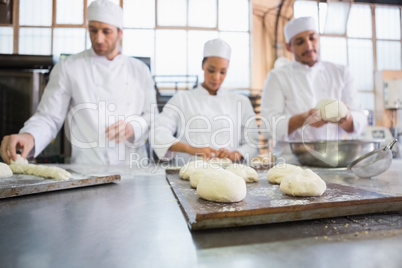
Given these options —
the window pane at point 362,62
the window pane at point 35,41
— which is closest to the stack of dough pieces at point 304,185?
the window pane at point 35,41

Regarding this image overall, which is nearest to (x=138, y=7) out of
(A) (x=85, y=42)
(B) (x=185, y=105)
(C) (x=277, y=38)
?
(A) (x=85, y=42)

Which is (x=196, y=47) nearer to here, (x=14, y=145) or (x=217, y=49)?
(x=217, y=49)

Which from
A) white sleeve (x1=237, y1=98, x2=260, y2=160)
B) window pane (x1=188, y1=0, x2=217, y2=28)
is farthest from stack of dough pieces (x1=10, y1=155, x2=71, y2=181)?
window pane (x1=188, y1=0, x2=217, y2=28)

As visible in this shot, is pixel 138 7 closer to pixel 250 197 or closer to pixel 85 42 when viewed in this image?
pixel 85 42

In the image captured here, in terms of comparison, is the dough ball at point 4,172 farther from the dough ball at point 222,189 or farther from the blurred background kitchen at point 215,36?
the blurred background kitchen at point 215,36

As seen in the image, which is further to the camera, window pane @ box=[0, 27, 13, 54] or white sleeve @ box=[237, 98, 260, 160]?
window pane @ box=[0, 27, 13, 54]

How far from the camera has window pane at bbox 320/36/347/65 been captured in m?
7.52

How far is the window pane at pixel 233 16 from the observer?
6.86 metres

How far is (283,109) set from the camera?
224 cm

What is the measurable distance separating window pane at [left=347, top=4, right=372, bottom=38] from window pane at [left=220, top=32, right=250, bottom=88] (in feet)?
10.2

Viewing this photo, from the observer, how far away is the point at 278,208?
0.57 meters

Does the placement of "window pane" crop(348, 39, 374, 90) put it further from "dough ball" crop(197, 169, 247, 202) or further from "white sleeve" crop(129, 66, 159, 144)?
"dough ball" crop(197, 169, 247, 202)

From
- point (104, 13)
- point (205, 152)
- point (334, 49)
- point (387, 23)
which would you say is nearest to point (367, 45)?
point (387, 23)

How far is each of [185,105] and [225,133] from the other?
408mm
